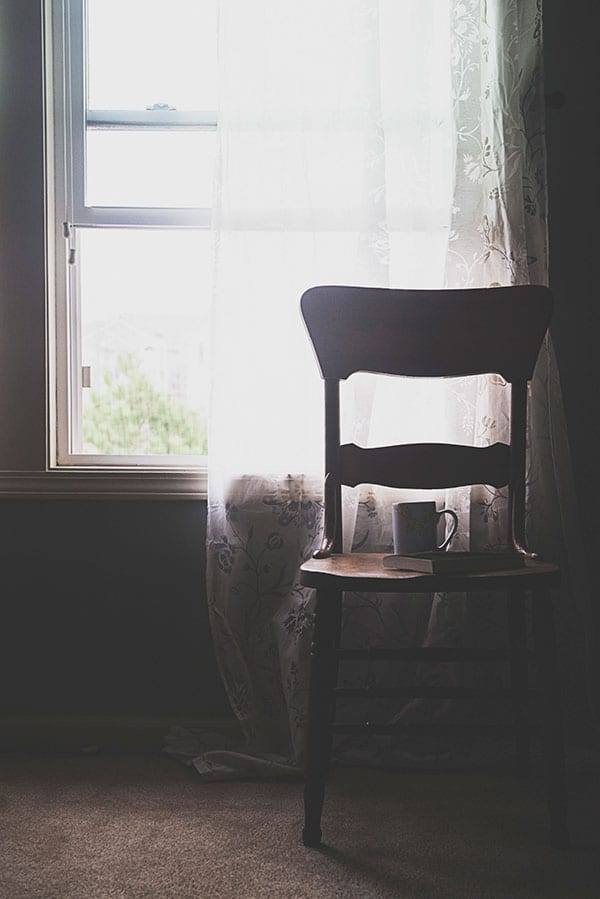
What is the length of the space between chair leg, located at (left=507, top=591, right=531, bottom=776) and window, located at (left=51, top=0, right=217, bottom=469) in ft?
2.54

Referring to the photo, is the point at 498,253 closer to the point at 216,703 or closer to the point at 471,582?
the point at 471,582

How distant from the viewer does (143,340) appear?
207 cm

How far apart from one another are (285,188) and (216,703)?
3.69 ft

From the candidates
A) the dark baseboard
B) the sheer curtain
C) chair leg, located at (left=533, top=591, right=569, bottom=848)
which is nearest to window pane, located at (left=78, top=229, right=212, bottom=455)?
the sheer curtain

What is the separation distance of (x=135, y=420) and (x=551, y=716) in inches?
44.7

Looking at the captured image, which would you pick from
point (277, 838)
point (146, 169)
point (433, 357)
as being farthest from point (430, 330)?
point (277, 838)

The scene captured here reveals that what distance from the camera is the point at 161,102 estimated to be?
81.2 inches

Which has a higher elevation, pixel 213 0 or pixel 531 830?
pixel 213 0

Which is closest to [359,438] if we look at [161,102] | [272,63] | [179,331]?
[179,331]

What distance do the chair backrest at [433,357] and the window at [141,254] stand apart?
0.48 m

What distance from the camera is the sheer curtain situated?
183cm

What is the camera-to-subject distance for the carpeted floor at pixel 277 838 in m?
1.31

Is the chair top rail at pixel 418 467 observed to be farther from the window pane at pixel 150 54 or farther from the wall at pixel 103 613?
the window pane at pixel 150 54

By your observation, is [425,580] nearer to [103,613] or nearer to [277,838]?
[277,838]
